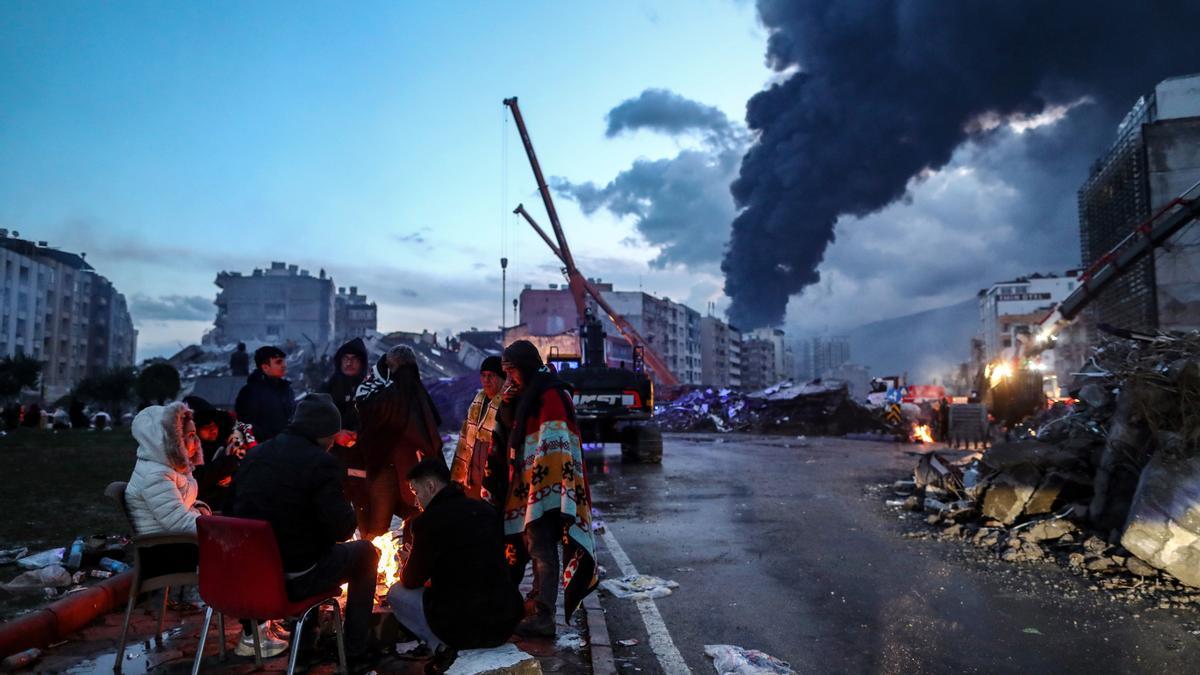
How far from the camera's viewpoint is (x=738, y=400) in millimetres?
38844

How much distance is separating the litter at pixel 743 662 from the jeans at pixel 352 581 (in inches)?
82.4

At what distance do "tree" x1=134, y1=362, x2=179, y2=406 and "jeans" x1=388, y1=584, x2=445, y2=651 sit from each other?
37842 millimetres

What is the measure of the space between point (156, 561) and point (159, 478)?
0.48m

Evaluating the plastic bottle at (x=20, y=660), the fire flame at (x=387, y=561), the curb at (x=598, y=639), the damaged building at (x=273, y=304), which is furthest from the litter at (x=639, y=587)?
the damaged building at (x=273, y=304)

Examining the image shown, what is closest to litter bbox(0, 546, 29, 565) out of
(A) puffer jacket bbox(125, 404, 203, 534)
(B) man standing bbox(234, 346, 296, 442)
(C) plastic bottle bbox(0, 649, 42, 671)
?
(B) man standing bbox(234, 346, 296, 442)

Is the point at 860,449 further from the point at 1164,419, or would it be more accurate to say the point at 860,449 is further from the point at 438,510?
the point at 438,510

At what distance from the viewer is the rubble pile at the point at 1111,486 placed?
6.21 m

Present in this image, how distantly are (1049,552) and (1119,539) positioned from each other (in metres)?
0.62

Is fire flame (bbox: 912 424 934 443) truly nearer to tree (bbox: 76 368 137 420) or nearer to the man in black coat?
the man in black coat

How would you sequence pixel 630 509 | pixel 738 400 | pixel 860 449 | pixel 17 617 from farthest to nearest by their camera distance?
pixel 738 400, pixel 860 449, pixel 630 509, pixel 17 617

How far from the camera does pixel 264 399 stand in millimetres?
6473

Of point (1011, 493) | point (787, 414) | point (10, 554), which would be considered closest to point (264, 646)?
point (10, 554)

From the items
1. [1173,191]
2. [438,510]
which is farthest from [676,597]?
[1173,191]

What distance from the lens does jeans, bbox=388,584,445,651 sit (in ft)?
12.6
